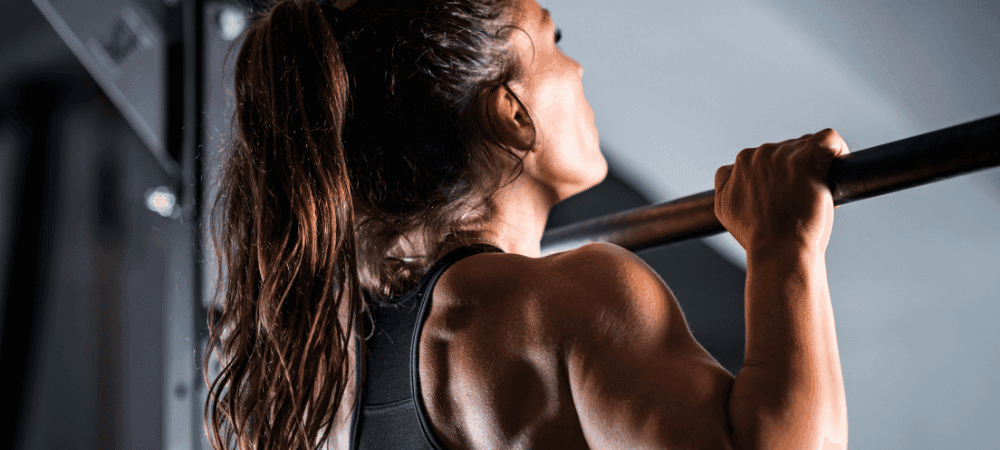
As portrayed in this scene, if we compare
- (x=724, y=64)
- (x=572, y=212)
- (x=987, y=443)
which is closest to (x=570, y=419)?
(x=987, y=443)

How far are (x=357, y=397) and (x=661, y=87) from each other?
773 millimetres

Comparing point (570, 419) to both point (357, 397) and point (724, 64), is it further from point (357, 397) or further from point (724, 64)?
point (724, 64)

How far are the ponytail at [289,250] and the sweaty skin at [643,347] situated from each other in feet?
0.30

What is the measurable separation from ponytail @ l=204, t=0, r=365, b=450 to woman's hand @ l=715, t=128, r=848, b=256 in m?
0.30

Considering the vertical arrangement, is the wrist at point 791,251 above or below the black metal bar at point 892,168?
below

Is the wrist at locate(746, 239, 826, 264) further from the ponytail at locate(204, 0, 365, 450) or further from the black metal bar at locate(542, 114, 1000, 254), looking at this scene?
the ponytail at locate(204, 0, 365, 450)

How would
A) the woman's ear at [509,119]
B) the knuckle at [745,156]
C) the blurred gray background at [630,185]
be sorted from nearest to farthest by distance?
the knuckle at [745,156], the woman's ear at [509,119], the blurred gray background at [630,185]

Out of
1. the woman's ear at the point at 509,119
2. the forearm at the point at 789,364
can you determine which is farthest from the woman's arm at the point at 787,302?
the woman's ear at the point at 509,119

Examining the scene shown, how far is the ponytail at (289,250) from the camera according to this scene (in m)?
0.50

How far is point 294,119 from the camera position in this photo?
0.53m

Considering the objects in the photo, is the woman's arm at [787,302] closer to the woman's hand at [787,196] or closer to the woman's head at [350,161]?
the woman's hand at [787,196]

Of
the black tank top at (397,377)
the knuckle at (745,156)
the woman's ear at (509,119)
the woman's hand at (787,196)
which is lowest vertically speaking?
the black tank top at (397,377)

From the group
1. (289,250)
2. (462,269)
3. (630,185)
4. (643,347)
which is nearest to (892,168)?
(643,347)

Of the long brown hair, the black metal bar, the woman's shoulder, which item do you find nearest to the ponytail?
the long brown hair
